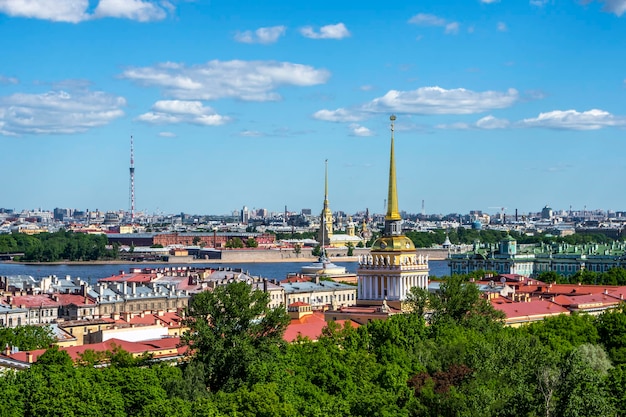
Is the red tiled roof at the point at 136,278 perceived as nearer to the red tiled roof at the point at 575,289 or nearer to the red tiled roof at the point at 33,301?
the red tiled roof at the point at 33,301

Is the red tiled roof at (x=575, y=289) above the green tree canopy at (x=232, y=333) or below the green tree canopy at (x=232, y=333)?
below

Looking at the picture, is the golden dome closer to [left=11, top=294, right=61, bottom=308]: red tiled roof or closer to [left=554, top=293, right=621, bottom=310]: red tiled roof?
[left=554, top=293, right=621, bottom=310]: red tiled roof

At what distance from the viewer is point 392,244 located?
4216 centimetres

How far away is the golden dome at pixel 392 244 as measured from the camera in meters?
42.2

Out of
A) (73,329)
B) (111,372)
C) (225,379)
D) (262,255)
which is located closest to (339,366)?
(225,379)

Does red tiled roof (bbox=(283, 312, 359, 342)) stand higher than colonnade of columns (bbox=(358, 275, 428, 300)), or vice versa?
colonnade of columns (bbox=(358, 275, 428, 300))

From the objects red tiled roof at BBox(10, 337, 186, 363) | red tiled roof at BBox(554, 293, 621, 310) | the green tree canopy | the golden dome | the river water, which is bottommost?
the river water

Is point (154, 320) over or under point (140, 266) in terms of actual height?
over

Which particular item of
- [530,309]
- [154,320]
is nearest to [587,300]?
[530,309]

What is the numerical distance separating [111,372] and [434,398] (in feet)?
20.1

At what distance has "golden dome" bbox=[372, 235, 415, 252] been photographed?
42.2 metres

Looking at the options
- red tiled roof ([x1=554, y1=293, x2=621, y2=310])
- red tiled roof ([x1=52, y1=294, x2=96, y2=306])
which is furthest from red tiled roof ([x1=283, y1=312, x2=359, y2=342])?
red tiled roof ([x1=52, y1=294, x2=96, y2=306])

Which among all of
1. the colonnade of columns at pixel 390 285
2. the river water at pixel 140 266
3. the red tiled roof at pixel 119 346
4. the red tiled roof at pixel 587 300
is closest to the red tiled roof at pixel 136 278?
the river water at pixel 140 266

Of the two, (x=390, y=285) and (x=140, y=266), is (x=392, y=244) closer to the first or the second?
(x=390, y=285)
